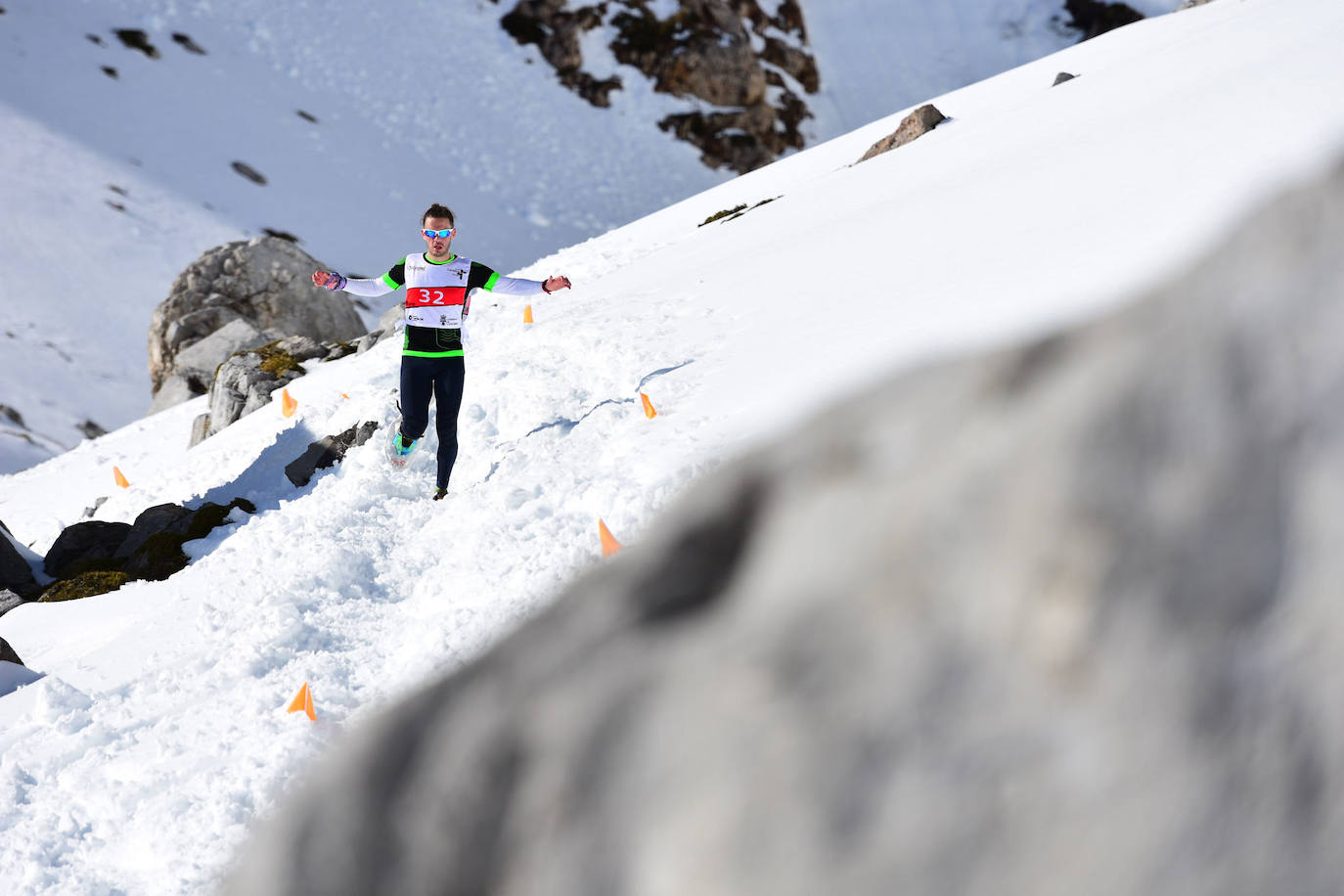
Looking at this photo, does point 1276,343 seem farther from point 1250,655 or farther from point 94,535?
point 94,535

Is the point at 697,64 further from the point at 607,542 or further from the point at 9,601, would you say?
the point at 607,542

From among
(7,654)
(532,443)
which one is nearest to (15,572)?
(7,654)

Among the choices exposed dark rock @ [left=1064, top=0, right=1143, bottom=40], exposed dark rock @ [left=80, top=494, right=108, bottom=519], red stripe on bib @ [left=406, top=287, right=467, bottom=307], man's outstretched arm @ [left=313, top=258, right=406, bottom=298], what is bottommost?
exposed dark rock @ [left=80, top=494, right=108, bottom=519]

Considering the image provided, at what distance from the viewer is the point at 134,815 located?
4.21 meters

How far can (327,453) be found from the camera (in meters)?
9.14

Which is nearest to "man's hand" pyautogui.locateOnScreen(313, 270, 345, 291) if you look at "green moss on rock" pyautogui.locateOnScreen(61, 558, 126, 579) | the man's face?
the man's face

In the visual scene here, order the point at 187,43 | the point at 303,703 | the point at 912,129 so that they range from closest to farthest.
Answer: the point at 303,703 < the point at 912,129 < the point at 187,43

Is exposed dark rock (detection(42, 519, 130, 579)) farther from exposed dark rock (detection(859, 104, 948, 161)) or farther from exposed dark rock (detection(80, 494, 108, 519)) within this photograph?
exposed dark rock (detection(859, 104, 948, 161))

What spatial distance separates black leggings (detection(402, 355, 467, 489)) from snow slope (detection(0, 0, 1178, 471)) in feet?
53.5

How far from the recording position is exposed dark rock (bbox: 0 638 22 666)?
5.93 meters

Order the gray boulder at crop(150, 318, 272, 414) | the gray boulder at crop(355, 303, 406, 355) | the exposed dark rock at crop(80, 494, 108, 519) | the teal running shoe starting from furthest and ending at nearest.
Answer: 1. the gray boulder at crop(150, 318, 272, 414)
2. the gray boulder at crop(355, 303, 406, 355)
3. the exposed dark rock at crop(80, 494, 108, 519)
4. the teal running shoe

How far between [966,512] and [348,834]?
0.89 m

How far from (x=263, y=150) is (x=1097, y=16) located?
42786 mm

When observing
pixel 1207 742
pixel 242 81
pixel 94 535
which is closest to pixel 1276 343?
pixel 1207 742
